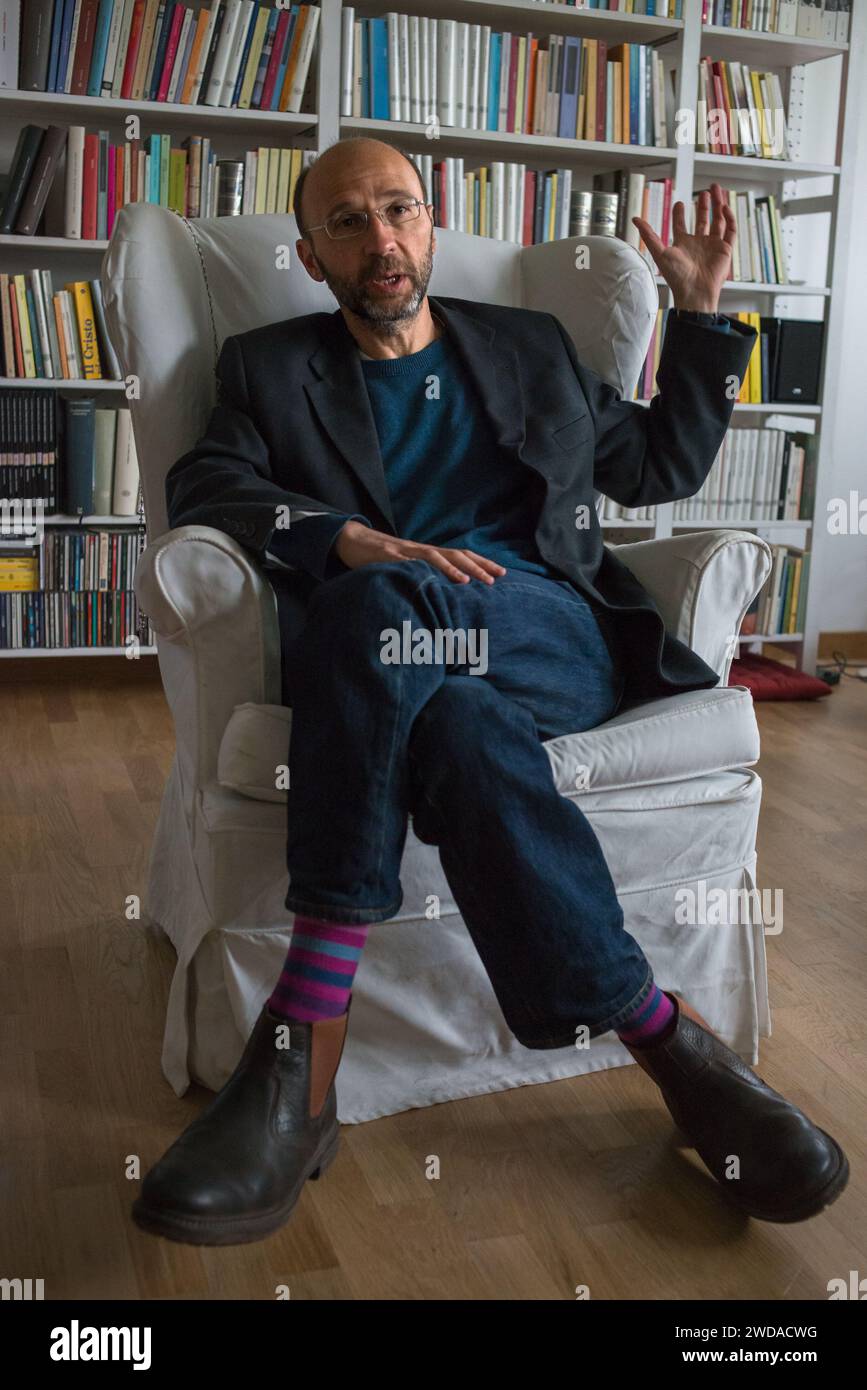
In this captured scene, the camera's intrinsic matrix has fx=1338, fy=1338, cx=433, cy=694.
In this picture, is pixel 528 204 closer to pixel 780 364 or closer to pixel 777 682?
pixel 780 364

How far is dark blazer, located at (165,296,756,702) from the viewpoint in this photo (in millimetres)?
1640

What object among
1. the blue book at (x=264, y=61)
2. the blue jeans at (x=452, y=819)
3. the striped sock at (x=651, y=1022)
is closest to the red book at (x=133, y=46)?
the blue book at (x=264, y=61)

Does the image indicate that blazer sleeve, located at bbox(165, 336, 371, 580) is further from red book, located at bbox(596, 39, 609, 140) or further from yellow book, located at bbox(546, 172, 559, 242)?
red book, located at bbox(596, 39, 609, 140)

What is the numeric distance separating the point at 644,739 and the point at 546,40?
260 cm

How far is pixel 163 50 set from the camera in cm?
312

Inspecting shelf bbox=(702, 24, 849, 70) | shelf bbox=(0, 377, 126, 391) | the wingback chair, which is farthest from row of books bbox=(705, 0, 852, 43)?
the wingback chair

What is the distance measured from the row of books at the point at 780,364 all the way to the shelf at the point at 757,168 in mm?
388

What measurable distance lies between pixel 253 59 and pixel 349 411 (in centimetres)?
188

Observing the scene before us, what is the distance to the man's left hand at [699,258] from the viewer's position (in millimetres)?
1785

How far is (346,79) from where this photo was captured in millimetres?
3211

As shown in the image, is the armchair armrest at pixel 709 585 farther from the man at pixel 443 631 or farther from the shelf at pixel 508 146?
the shelf at pixel 508 146

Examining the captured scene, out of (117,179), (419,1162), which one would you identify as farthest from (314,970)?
(117,179)
